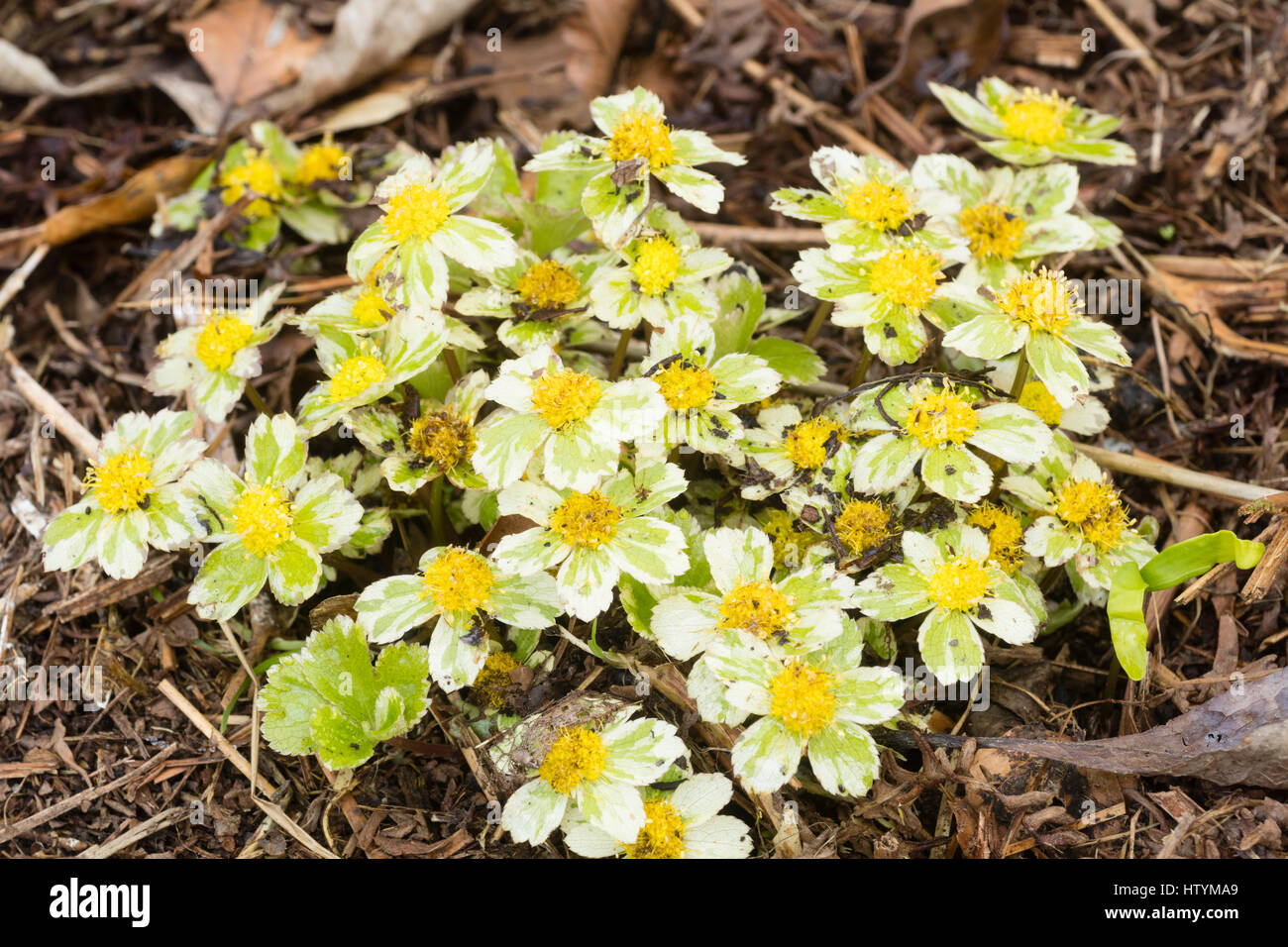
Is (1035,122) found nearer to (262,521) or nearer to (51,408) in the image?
(262,521)

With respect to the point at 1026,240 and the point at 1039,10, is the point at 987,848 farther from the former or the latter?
the point at 1039,10

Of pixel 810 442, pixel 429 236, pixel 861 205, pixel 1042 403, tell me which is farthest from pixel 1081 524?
pixel 429 236

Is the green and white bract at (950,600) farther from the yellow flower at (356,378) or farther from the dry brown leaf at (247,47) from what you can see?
the dry brown leaf at (247,47)

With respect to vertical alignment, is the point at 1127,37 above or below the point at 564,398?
above

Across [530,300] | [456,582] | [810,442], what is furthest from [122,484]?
[810,442]

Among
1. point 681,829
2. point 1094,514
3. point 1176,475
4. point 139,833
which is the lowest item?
point 139,833

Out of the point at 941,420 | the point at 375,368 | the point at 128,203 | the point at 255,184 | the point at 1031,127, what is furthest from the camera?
the point at 128,203

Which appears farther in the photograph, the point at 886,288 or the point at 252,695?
the point at 252,695

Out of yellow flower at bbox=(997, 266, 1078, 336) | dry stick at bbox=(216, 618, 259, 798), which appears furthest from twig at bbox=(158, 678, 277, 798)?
yellow flower at bbox=(997, 266, 1078, 336)

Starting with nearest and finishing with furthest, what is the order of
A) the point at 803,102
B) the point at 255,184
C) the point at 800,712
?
the point at 800,712, the point at 255,184, the point at 803,102
